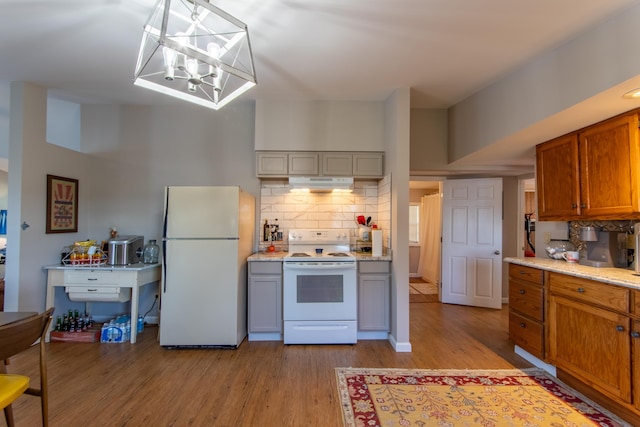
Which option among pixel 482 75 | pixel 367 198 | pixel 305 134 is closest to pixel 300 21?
pixel 305 134

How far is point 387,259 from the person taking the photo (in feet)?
10.3

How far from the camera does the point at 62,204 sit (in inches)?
129

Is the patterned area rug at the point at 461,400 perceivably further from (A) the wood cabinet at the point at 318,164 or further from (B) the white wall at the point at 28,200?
(B) the white wall at the point at 28,200

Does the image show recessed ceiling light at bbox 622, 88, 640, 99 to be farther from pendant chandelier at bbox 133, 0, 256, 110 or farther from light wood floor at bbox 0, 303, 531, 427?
pendant chandelier at bbox 133, 0, 256, 110

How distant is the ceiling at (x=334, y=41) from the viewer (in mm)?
1931

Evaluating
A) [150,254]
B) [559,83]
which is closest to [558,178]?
[559,83]

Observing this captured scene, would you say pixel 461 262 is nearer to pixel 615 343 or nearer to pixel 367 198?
pixel 367 198

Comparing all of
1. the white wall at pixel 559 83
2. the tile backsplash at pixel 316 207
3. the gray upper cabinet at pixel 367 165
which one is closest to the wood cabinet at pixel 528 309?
the white wall at pixel 559 83

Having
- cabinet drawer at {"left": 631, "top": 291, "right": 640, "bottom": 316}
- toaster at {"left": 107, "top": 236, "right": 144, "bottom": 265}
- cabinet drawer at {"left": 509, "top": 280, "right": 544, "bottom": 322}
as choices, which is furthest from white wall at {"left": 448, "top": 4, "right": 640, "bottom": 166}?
toaster at {"left": 107, "top": 236, "right": 144, "bottom": 265}

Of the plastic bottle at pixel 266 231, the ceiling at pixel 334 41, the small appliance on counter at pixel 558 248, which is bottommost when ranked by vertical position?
the small appliance on counter at pixel 558 248

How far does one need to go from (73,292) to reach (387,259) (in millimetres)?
3285

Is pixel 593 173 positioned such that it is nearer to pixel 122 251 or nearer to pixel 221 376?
pixel 221 376

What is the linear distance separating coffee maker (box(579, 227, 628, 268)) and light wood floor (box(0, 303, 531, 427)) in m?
1.13

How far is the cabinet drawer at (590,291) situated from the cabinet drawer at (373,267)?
1.41m
